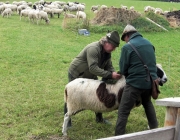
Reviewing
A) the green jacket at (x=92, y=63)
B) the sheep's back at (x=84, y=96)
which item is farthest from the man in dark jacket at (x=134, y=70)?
the green jacket at (x=92, y=63)

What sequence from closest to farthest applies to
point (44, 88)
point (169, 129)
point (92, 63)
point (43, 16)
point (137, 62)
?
point (169, 129) < point (137, 62) < point (92, 63) < point (44, 88) < point (43, 16)

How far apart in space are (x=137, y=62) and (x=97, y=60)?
91 centimetres

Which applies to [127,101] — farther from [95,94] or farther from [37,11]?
[37,11]

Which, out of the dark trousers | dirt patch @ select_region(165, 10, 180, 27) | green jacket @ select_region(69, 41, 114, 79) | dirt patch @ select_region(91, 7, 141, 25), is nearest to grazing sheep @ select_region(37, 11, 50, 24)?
dirt patch @ select_region(91, 7, 141, 25)

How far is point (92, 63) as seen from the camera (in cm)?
497

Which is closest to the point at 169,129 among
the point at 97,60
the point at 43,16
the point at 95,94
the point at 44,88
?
the point at 95,94

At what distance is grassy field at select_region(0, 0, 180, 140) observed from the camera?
18.0 feet

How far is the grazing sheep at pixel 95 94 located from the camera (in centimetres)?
496

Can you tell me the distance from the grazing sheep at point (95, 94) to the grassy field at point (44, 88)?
64cm

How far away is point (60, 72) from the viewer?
9047 millimetres

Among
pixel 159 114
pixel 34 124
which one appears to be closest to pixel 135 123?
pixel 159 114

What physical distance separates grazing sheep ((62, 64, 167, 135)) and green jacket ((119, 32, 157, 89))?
20.0 inches

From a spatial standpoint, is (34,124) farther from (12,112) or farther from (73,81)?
(73,81)

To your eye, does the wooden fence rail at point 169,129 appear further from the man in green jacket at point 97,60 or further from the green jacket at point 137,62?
the man in green jacket at point 97,60
